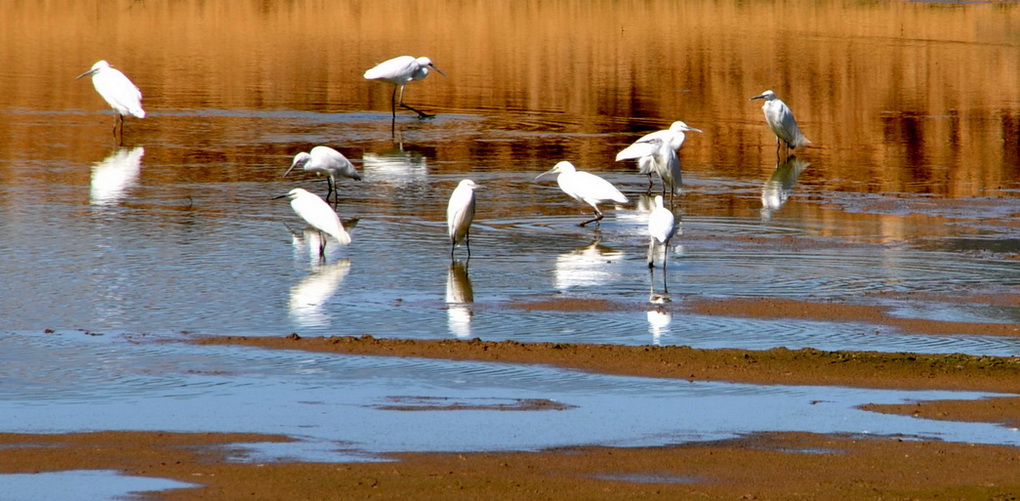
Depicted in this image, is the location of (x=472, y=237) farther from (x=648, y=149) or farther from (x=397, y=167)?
(x=397, y=167)

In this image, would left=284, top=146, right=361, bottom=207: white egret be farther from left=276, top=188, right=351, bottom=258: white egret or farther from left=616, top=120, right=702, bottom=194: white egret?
left=616, top=120, right=702, bottom=194: white egret

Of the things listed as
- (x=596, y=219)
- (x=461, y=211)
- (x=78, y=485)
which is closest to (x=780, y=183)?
(x=596, y=219)

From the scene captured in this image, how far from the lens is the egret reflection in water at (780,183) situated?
56.4ft

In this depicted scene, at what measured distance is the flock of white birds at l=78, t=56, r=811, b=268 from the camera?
514 inches

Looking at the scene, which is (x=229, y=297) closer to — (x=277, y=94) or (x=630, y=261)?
(x=630, y=261)

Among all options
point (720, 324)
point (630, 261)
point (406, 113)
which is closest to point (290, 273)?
point (630, 261)

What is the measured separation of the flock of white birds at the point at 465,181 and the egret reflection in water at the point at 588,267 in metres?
0.39

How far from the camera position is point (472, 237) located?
14672 millimetres

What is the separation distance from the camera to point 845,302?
11.6 meters

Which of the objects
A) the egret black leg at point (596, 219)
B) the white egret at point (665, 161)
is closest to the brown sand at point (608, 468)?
the egret black leg at point (596, 219)

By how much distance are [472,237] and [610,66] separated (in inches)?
873

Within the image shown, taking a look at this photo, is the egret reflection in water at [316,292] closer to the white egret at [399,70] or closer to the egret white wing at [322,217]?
the egret white wing at [322,217]

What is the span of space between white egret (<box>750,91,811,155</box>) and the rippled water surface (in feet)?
1.67

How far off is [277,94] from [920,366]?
20.8 metres
